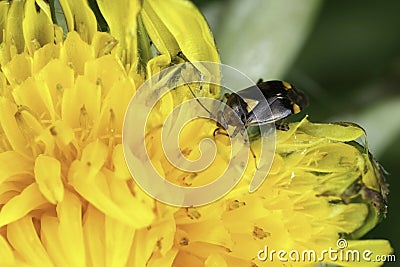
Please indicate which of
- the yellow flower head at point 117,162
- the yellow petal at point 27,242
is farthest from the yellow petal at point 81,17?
the yellow petal at point 27,242

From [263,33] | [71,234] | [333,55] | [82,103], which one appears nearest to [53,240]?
[71,234]

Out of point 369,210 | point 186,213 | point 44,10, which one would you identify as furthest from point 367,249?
point 44,10

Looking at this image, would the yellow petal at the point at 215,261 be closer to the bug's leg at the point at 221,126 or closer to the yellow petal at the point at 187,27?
the bug's leg at the point at 221,126

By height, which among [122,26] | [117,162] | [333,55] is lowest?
[333,55]

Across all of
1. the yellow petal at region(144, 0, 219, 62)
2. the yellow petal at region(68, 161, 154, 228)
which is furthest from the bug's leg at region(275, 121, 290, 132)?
the yellow petal at region(68, 161, 154, 228)

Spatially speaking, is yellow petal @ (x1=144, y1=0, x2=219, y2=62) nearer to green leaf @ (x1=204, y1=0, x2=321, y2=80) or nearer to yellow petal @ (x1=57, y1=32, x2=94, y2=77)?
yellow petal @ (x1=57, y1=32, x2=94, y2=77)

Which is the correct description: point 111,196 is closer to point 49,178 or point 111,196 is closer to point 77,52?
point 49,178
